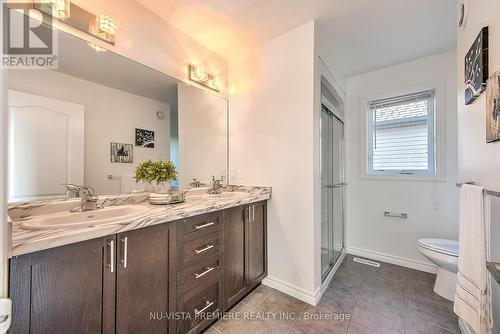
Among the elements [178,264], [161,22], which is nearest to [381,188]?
[178,264]

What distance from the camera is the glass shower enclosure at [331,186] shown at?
7.14 ft

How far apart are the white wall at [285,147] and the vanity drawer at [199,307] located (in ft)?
2.28

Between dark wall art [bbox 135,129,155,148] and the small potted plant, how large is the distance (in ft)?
0.47

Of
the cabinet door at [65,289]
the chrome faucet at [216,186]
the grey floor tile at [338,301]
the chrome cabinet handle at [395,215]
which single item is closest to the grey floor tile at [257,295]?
the grey floor tile at [338,301]

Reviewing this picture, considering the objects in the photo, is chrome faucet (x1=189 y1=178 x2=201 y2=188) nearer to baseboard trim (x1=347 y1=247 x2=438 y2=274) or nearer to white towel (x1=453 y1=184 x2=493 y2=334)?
white towel (x1=453 y1=184 x2=493 y2=334)

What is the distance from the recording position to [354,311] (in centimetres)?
171

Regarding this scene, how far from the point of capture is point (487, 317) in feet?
2.95

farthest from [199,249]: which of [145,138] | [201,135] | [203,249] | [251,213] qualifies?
[201,135]

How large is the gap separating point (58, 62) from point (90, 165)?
0.65 meters

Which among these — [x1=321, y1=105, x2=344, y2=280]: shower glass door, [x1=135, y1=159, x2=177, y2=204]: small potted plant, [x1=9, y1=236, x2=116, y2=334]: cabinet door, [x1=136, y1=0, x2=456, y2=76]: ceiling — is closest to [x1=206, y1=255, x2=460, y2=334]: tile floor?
[x1=321, y1=105, x2=344, y2=280]: shower glass door

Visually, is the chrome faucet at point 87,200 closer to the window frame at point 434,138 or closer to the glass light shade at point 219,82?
the glass light shade at point 219,82

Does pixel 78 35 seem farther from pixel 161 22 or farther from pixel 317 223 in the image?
pixel 317 223

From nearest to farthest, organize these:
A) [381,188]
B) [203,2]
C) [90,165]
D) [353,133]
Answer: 1. [90,165]
2. [203,2]
3. [381,188]
4. [353,133]

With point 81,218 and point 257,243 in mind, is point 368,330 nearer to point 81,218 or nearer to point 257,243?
point 257,243
